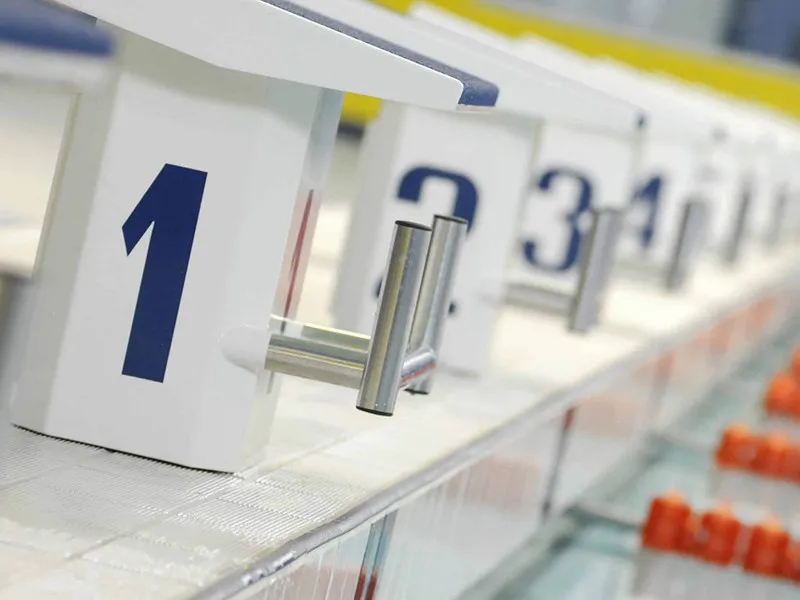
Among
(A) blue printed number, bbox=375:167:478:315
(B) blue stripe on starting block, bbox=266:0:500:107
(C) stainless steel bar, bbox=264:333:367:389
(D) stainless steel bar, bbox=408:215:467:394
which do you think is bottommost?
(C) stainless steel bar, bbox=264:333:367:389

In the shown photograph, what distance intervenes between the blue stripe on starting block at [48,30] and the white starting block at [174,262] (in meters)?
2.20

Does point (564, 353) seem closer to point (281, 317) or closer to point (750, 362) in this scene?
point (281, 317)

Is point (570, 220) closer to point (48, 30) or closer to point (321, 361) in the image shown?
point (321, 361)

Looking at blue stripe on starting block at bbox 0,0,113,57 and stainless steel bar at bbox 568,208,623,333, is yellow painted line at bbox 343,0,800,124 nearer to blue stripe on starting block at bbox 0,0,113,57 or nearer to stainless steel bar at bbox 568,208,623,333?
blue stripe on starting block at bbox 0,0,113,57

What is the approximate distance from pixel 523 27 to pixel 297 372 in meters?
10.0

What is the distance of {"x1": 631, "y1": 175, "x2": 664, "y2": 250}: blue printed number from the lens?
17.5 ft

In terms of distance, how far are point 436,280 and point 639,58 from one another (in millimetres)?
10122

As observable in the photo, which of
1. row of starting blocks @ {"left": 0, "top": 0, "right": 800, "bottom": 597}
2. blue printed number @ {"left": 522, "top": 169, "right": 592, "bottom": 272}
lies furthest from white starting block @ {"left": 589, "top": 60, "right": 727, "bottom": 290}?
row of starting blocks @ {"left": 0, "top": 0, "right": 800, "bottom": 597}

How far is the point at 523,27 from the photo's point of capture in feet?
38.5

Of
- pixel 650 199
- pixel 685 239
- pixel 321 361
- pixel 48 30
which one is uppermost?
pixel 48 30

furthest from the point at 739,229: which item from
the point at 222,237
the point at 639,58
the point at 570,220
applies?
the point at 639,58

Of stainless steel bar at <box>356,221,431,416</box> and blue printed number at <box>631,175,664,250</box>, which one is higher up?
blue printed number at <box>631,175,664,250</box>

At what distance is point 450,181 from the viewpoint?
2924 mm

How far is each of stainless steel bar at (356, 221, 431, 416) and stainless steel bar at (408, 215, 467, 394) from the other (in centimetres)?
8
